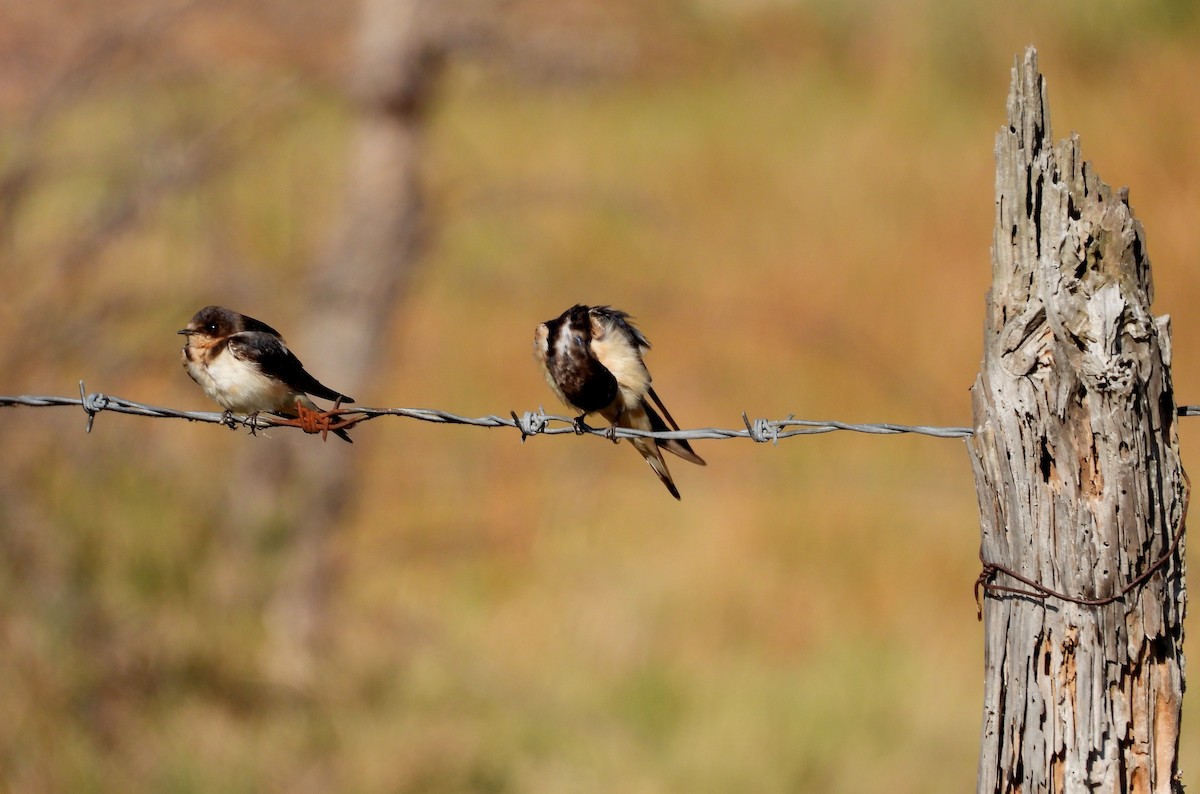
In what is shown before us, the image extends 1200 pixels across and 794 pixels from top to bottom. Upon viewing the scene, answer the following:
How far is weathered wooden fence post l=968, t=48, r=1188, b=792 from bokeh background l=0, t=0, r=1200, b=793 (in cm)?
473

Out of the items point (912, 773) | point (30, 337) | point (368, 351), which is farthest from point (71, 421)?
point (912, 773)

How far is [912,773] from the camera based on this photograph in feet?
26.6

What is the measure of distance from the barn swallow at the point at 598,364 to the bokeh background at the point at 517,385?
3431 mm

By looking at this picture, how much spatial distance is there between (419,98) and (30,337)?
3.58 meters

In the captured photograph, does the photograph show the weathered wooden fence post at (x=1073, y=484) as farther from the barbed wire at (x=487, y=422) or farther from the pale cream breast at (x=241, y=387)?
the pale cream breast at (x=241, y=387)

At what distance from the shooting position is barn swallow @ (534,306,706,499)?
3770 mm

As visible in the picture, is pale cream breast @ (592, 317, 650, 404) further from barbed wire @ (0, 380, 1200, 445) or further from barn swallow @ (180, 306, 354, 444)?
barn swallow @ (180, 306, 354, 444)

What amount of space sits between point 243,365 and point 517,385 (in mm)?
8177

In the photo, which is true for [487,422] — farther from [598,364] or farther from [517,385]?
[517,385]

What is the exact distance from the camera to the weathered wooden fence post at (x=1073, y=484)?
2418mm

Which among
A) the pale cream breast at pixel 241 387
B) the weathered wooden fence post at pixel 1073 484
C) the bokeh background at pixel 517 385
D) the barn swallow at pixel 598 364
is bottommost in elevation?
the weathered wooden fence post at pixel 1073 484

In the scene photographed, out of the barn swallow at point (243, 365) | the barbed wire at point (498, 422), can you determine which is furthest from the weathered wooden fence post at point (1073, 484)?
the barn swallow at point (243, 365)

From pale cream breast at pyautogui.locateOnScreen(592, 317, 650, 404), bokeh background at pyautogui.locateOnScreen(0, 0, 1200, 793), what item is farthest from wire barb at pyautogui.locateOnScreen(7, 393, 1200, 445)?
bokeh background at pyautogui.locateOnScreen(0, 0, 1200, 793)

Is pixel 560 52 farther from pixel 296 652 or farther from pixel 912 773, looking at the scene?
pixel 912 773
